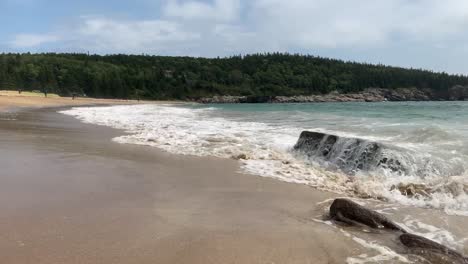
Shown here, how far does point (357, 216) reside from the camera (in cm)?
546

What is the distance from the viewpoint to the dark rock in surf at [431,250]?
426 cm

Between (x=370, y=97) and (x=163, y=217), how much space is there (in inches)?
5546

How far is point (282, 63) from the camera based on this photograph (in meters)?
159

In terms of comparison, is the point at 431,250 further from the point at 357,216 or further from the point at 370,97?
the point at 370,97

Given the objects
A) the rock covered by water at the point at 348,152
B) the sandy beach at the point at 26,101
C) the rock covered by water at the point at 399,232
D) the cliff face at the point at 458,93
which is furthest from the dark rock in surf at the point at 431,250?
the cliff face at the point at 458,93

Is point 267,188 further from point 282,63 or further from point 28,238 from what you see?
point 282,63

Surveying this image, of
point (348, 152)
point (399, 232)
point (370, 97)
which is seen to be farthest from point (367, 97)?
point (399, 232)

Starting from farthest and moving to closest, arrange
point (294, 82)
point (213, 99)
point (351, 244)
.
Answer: point (294, 82)
point (213, 99)
point (351, 244)

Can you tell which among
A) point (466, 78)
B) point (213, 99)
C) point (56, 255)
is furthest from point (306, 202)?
point (466, 78)

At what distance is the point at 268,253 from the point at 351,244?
1023 mm

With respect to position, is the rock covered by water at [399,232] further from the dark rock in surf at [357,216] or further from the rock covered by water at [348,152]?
the rock covered by water at [348,152]

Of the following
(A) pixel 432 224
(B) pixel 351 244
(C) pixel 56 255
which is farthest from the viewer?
(A) pixel 432 224

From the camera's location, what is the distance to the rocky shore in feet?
426

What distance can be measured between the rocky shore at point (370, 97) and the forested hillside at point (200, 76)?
3.77 meters
